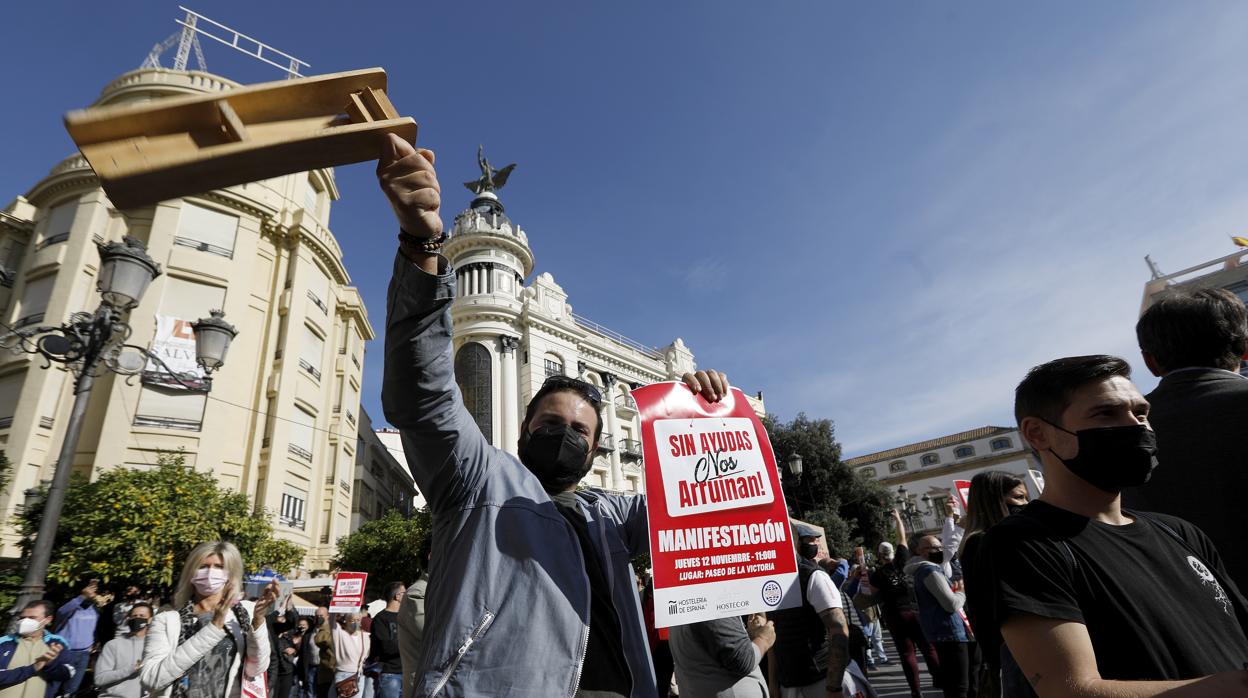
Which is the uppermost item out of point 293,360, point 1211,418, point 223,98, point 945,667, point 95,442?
point 293,360

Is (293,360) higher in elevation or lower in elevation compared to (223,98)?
higher

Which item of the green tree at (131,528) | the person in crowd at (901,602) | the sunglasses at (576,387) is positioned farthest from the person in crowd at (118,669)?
the green tree at (131,528)

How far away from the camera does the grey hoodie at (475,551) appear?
1.54 meters

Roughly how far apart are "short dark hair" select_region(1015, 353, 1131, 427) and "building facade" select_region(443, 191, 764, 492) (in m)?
25.4

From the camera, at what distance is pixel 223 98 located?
4.95 feet

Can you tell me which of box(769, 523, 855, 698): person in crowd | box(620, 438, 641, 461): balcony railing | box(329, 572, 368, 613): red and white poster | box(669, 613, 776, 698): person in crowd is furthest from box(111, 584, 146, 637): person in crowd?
box(620, 438, 641, 461): balcony railing

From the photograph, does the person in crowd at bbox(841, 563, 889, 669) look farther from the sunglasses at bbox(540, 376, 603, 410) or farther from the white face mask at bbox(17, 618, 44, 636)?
the white face mask at bbox(17, 618, 44, 636)

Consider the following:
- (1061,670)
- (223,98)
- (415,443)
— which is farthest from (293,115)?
(1061,670)

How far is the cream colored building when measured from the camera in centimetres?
1961

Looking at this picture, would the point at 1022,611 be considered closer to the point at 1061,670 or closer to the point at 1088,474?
the point at 1061,670

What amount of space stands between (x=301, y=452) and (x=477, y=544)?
25023 millimetres

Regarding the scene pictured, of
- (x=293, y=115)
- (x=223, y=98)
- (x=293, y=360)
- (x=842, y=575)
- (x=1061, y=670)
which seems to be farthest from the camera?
(x=293, y=360)

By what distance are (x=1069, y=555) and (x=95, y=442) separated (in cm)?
2545

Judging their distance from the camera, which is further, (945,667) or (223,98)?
(945,667)
